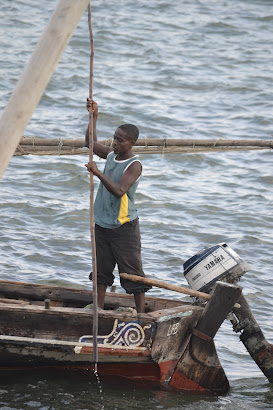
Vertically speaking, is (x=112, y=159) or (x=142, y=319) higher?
(x=112, y=159)

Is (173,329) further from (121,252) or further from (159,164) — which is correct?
(159,164)

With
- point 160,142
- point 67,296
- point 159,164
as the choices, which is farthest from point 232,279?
point 159,164

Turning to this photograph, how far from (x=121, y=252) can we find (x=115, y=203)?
365mm

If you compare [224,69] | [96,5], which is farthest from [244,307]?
[96,5]

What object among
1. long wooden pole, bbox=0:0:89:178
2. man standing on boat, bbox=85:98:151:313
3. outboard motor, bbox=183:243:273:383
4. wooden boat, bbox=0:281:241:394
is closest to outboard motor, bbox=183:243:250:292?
outboard motor, bbox=183:243:273:383

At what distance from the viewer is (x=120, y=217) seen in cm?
534

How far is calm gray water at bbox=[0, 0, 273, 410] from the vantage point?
6441mm

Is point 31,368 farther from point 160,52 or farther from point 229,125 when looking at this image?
point 160,52

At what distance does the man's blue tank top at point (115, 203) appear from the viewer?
208 inches

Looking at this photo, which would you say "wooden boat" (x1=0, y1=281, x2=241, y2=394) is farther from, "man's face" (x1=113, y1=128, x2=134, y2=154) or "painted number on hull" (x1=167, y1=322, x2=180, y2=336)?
"man's face" (x1=113, y1=128, x2=134, y2=154)

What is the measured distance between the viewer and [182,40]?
1911 centimetres

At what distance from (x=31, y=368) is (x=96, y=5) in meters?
16.1

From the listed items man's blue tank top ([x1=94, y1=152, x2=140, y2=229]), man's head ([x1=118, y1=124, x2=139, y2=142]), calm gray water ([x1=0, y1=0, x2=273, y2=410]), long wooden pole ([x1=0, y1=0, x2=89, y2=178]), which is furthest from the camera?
calm gray water ([x1=0, y1=0, x2=273, y2=410])

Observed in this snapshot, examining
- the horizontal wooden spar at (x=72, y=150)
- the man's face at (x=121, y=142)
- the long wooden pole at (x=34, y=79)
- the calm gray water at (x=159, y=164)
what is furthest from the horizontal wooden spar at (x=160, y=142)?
the long wooden pole at (x=34, y=79)
